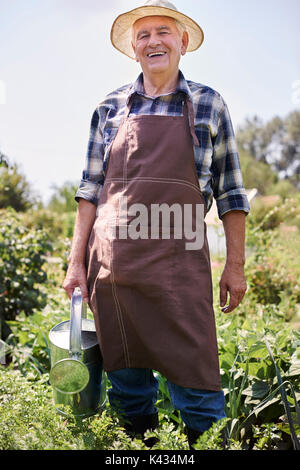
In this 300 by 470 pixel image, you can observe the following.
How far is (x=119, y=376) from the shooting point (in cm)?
171

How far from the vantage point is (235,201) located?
1666 millimetres

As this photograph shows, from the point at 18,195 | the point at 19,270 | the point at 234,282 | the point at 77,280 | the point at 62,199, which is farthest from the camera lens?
the point at 62,199

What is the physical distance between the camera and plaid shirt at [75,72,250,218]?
5.38ft

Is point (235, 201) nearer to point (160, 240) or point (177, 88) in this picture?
point (160, 240)

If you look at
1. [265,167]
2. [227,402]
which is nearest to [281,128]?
[265,167]

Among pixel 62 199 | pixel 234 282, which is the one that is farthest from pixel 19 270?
pixel 62 199

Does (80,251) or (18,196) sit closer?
(80,251)

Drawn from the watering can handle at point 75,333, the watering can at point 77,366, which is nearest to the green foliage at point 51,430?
the watering can at point 77,366

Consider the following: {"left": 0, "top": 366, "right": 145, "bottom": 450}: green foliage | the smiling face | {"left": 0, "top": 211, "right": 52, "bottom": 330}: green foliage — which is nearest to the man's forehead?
the smiling face

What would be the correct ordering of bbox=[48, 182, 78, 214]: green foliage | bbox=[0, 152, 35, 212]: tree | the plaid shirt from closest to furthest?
the plaid shirt, bbox=[0, 152, 35, 212]: tree, bbox=[48, 182, 78, 214]: green foliage

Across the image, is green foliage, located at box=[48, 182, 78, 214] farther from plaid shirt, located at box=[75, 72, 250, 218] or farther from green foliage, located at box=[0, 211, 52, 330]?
plaid shirt, located at box=[75, 72, 250, 218]

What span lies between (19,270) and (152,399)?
223 cm

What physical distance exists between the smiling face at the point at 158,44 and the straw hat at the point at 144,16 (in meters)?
0.03
